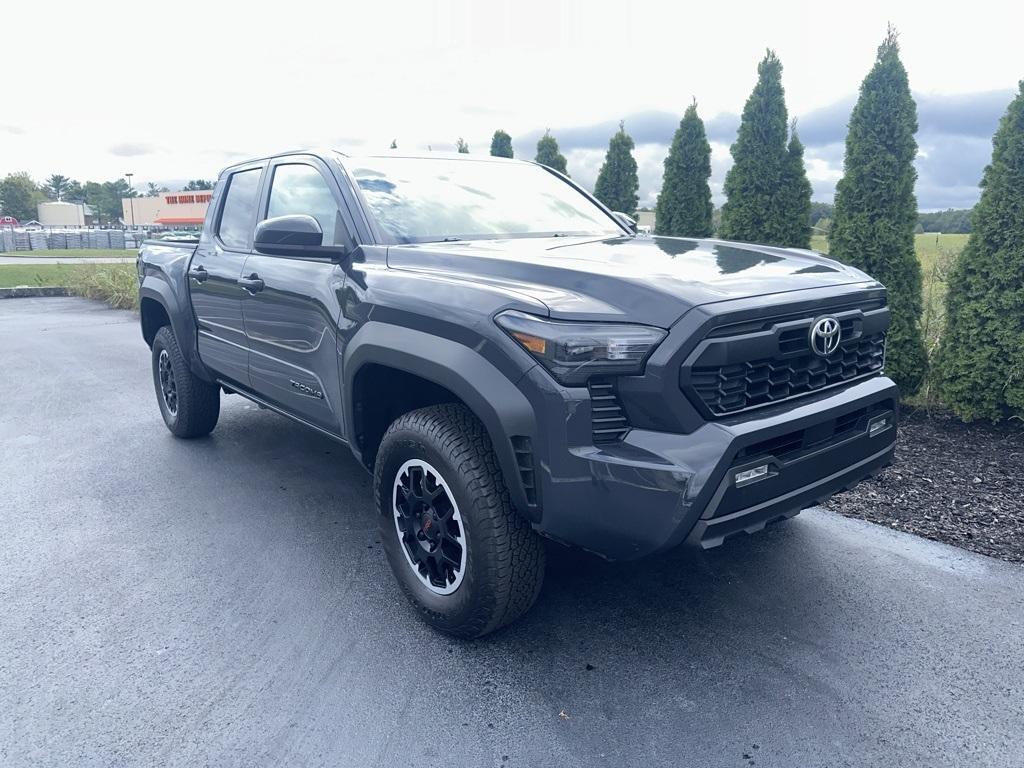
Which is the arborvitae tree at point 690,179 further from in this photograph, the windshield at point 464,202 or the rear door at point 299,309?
the rear door at point 299,309

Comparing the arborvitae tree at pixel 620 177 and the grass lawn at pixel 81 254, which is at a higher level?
the arborvitae tree at pixel 620 177

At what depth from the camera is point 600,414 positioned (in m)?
2.38

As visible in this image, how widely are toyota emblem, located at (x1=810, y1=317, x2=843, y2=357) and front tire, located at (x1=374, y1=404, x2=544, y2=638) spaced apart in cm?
118

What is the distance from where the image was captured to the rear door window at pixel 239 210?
14.9ft

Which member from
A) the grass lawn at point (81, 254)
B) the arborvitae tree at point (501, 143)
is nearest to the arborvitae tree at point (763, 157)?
the arborvitae tree at point (501, 143)

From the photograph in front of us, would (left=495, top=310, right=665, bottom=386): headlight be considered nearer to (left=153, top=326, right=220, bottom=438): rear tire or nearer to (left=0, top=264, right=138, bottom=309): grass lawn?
(left=153, top=326, right=220, bottom=438): rear tire

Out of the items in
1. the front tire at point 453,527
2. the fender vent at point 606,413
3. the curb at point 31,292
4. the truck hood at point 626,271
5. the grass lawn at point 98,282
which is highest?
the truck hood at point 626,271

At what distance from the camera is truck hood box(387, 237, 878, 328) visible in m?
2.44

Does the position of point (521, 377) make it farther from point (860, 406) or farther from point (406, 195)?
point (406, 195)

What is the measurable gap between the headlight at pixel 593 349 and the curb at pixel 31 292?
757 inches

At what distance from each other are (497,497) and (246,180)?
3097 mm

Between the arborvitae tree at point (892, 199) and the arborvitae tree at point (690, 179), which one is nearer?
the arborvitae tree at point (892, 199)

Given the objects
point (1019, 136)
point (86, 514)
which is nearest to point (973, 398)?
point (1019, 136)

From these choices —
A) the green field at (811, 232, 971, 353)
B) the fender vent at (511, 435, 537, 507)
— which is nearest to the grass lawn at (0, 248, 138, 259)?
the green field at (811, 232, 971, 353)
